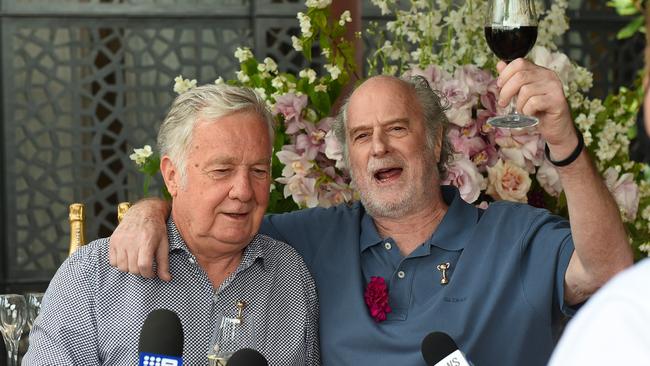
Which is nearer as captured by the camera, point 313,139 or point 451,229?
point 451,229

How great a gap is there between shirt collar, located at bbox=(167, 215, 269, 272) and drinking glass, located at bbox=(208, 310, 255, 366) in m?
0.62

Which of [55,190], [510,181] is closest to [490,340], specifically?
[510,181]

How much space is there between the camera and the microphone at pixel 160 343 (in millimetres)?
1542

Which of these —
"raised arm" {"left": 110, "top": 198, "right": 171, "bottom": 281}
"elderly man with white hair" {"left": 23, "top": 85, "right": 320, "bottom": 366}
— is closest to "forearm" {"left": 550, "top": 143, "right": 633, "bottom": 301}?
"elderly man with white hair" {"left": 23, "top": 85, "right": 320, "bottom": 366}

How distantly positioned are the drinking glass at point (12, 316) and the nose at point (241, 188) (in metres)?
0.60

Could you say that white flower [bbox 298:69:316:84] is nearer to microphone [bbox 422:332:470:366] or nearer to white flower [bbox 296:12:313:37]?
white flower [bbox 296:12:313:37]

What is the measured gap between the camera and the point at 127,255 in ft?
7.71

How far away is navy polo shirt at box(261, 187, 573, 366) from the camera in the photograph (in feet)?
7.91

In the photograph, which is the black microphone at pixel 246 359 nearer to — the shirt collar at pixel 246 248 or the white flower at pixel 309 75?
the shirt collar at pixel 246 248

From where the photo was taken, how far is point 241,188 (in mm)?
2387

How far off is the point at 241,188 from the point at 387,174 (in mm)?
450

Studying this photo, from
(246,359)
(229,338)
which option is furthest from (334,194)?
(246,359)

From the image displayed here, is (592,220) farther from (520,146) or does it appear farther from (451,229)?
(520,146)

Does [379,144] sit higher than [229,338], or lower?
higher
